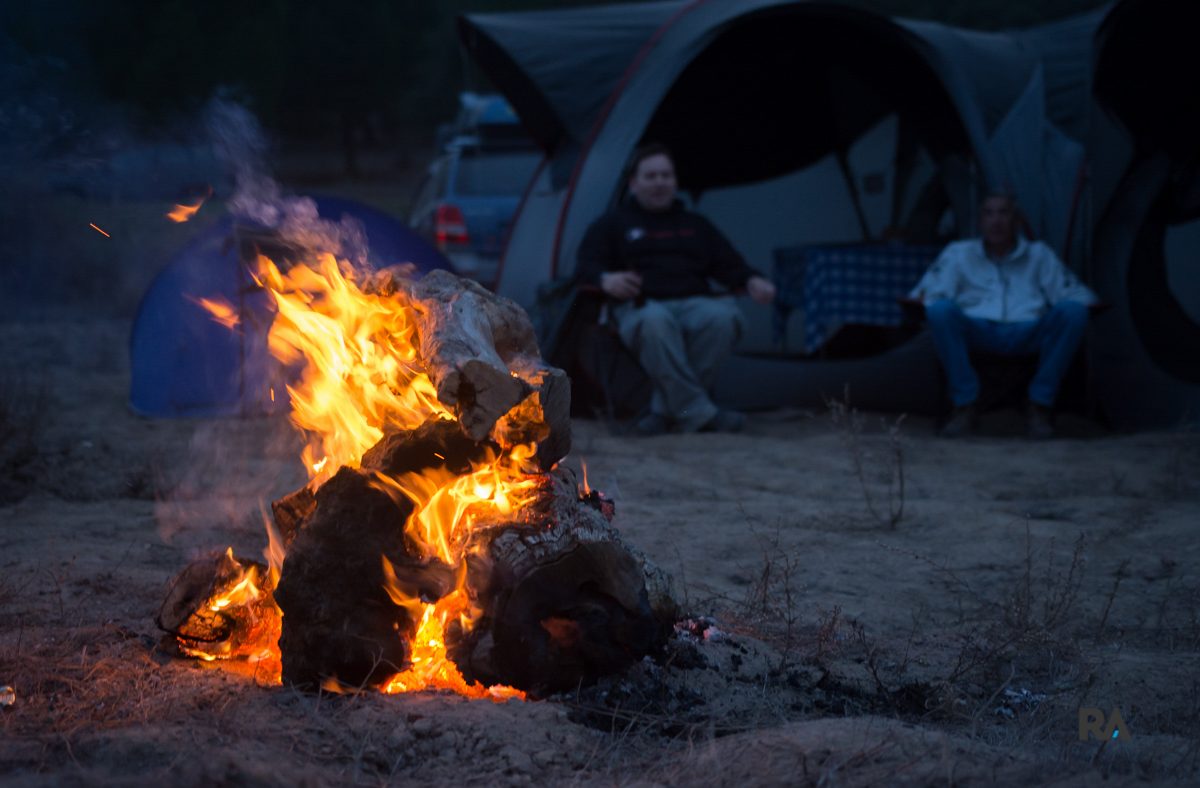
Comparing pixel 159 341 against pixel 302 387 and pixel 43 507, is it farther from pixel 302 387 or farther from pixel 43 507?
pixel 302 387

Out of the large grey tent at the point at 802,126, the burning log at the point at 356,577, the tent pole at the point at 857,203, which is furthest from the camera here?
the tent pole at the point at 857,203

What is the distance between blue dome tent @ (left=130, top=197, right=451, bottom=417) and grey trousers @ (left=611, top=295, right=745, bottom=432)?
1314 millimetres

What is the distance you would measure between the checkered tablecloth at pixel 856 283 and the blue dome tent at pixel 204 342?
2617mm

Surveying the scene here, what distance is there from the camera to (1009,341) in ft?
23.2

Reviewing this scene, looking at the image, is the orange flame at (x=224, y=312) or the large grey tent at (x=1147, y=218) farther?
the large grey tent at (x=1147, y=218)

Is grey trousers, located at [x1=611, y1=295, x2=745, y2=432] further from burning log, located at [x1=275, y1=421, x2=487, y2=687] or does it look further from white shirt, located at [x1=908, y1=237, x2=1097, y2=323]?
burning log, located at [x1=275, y1=421, x2=487, y2=687]

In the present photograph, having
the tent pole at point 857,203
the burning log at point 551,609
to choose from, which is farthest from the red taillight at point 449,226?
the burning log at point 551,609

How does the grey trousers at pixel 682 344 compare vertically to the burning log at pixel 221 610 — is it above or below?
above

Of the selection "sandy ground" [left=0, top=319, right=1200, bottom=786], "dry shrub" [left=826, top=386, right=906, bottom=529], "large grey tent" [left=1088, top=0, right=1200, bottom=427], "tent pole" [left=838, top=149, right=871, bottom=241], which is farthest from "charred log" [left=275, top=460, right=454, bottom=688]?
"tent pole" [left=838, top=149, right=871, bottom=241]

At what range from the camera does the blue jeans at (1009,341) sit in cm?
689

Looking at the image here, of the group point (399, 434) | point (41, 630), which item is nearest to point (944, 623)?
point (399, 434)

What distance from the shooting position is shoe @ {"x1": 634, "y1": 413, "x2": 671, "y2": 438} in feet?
22.6

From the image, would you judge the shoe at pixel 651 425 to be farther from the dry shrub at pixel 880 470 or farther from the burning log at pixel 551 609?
the burning log at pixel 551 609

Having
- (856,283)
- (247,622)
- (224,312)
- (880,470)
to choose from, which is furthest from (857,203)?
(247,622)
